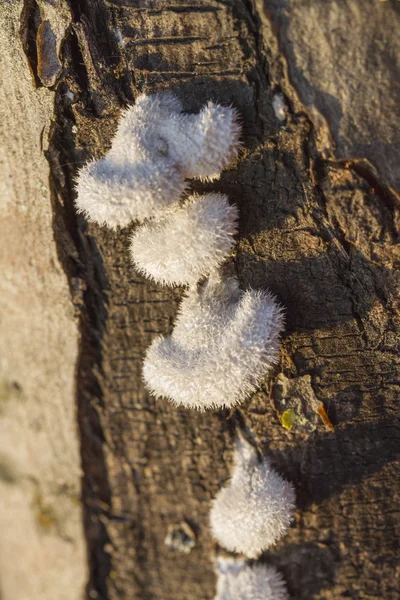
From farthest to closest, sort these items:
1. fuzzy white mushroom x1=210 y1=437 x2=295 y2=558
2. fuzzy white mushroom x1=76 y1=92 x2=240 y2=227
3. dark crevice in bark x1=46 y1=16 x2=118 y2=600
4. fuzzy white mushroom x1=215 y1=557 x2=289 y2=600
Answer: fuzzy white mushroom x1=215 y1=557 x2=289 y2=600, fuzzy white mushroom x1=210 y1=437 x2=295 y2=558, dark crevice in bark x1=46 y1=16 x2=118 y2=600, fuzzy white mushroom x1=76 y1=92 x2=240 y2=227

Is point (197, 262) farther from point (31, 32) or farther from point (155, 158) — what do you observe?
point (31, 32)

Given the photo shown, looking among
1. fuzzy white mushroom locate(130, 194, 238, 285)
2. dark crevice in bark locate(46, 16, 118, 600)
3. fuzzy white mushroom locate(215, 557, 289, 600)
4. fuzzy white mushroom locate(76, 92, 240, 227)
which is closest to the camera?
fuzzy white mushroom locate(76, 92, 240, 227)

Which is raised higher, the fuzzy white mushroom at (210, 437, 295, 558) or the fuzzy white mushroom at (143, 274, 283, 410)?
the fuzzy white mushroom at (143, 274, 283, 410)

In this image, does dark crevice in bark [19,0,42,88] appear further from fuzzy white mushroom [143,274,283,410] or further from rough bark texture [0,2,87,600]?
fuzzy white mushroom [143,274,283,410]

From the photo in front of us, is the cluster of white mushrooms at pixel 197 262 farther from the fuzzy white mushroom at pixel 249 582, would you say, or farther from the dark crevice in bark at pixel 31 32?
the dark crevice in bark at pixel 31 32

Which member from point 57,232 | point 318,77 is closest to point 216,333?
point 57,232

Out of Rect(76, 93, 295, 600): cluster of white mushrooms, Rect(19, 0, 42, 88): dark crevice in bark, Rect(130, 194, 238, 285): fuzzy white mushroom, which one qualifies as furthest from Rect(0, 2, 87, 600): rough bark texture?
Rect(130, 194, 238, 285): fuzzy white mushroom

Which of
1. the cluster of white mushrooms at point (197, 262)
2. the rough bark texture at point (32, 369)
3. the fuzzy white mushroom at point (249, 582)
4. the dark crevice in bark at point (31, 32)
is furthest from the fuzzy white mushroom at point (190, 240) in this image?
the fuzzy white mushroom at point (249, 582)
